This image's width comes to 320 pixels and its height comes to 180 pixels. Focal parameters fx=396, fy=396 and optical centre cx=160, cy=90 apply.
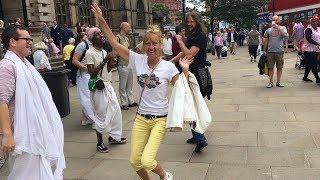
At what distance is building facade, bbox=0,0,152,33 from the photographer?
66.8 ft

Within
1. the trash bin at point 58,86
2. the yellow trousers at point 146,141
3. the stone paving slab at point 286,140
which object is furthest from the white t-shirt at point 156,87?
the trash bin at point 58,86

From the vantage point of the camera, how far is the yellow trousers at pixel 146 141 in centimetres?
378

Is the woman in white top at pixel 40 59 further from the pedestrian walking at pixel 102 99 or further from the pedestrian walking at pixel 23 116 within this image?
the pedestrian walking at pixel 23 116

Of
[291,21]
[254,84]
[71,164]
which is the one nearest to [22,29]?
[71,164]

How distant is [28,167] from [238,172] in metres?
2.51

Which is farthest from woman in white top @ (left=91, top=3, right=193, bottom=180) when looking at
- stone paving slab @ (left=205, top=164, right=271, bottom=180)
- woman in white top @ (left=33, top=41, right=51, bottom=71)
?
woman in white top @ (left=33, top=41, right=51, bottom=71)

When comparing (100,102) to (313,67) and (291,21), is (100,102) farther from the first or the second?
(291,21)

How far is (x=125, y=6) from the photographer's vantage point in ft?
104

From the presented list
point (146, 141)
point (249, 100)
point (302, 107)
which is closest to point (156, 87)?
point (146, 141)

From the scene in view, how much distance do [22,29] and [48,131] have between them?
92 centimetres

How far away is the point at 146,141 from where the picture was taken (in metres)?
4.09

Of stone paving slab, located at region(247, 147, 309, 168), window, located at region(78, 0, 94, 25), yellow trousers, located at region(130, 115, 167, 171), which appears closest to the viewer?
yellow trousers, located at region(130, 115, 167, 171)

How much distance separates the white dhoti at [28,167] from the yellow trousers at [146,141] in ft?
2.97

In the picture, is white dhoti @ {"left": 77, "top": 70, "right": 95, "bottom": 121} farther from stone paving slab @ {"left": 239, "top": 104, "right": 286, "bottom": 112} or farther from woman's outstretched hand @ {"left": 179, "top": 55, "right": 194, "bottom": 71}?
woman's outstretched hand @ {"left": 179, "top": 55, "right": 194, "bottom": 71}
